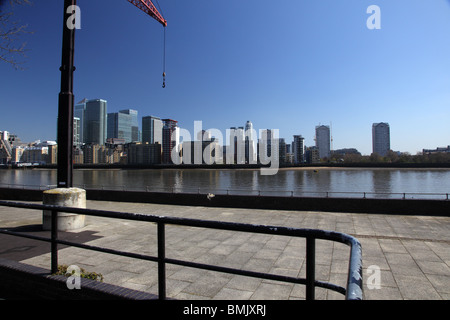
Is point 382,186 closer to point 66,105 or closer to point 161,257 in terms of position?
point 66,105

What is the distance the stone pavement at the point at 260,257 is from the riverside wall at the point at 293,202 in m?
1.24

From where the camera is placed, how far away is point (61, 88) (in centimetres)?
884

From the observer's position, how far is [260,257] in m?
6.40

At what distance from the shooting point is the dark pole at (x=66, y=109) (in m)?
8.70

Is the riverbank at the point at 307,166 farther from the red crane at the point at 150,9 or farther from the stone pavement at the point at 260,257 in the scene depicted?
the stone pavement at the point at 260,257

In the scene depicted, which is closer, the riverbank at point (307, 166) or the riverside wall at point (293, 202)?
the riverside wall at point (293, 202)

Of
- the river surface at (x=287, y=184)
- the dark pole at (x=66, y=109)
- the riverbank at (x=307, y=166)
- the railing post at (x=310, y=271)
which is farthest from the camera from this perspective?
the riverbank at (x=307, y=166)

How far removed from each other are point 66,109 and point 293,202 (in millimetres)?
10697

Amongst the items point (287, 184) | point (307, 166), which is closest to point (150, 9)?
point (287, 184)

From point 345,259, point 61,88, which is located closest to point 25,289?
point 345,259

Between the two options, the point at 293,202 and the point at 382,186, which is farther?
the point at 382,186

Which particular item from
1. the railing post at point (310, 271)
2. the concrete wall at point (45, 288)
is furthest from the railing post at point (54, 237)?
the railing post at point (310, 271)

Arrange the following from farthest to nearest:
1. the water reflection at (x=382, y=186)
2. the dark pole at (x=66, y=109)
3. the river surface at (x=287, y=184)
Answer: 1. the river surface at (x=287, y=184)
2. the water reflection at (x=382, y=186)
3. the dark pole at (x=66, y=109)

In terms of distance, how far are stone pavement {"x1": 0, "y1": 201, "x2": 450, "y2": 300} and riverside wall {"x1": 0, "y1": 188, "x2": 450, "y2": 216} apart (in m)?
1.24
